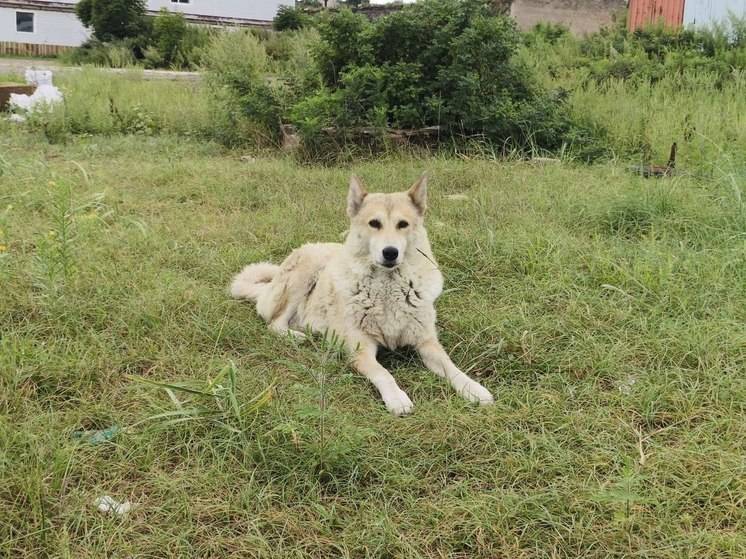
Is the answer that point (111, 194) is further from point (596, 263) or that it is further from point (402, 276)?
point (596, 263)

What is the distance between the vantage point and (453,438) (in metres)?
2.55

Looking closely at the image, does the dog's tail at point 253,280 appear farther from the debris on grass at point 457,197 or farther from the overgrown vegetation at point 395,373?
the debris on grass at point 457,197

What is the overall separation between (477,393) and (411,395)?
319mm

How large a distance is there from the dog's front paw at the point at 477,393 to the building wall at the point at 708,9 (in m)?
13.2

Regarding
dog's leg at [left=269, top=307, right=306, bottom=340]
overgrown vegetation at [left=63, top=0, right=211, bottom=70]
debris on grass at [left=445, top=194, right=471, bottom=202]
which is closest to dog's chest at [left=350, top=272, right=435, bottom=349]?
dog's leg at [left=269, top=307, right=306, bottom=340]

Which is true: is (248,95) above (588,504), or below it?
above

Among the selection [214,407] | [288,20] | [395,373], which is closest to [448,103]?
[395,373]

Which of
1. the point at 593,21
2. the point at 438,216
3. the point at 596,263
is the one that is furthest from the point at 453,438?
the point at 593,21

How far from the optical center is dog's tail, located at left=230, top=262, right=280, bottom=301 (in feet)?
13.0

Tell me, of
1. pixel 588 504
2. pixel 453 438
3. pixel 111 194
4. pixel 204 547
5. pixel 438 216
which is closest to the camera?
pixel 204 547

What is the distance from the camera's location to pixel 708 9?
14.1m

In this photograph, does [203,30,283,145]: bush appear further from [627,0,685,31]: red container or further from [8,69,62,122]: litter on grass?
[627,0,685,31]: red container

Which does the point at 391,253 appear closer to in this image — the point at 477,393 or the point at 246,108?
the point at 477,393

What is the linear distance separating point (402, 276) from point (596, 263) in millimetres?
1480
